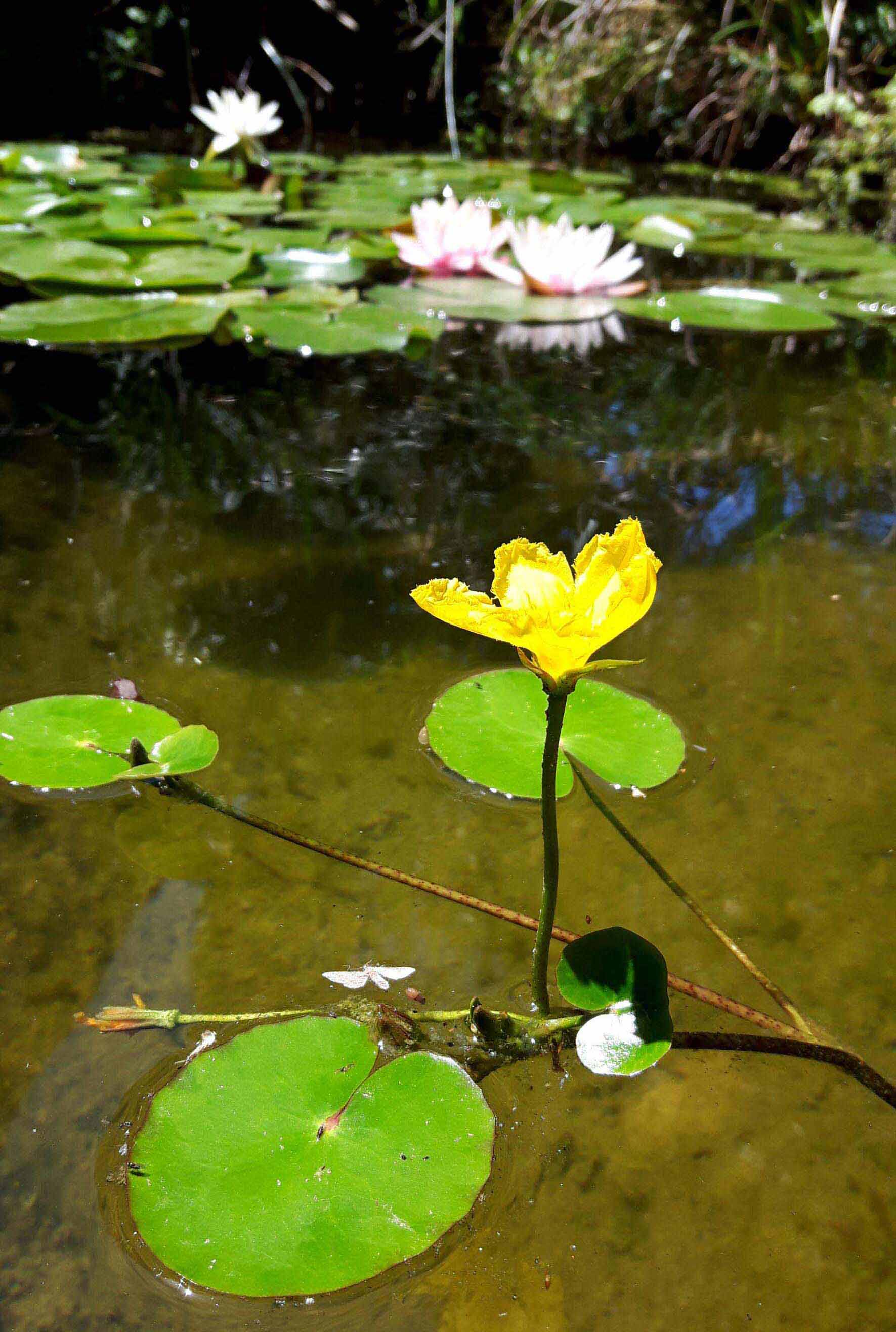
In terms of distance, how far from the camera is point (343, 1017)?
593 millimetres

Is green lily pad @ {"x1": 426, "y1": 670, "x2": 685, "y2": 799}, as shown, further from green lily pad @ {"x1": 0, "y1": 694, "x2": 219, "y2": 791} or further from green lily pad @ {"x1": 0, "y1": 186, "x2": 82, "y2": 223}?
green lily pad @ {"x1": 0, "y1": 186, "x2": 82, "y2": 223}

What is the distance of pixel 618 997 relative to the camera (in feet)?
1.86

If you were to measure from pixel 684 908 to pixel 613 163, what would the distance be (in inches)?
199

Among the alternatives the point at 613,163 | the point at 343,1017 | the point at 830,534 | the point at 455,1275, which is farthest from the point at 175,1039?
the point at 613,163

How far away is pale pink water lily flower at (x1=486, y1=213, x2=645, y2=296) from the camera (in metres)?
1.99

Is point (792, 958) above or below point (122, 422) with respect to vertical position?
below

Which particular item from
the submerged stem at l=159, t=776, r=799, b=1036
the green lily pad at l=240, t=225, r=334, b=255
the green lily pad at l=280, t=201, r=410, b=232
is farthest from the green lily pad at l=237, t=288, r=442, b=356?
the submerged stem at l=159, t=776, r=799, b=1036

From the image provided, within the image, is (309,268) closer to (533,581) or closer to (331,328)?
(331,328)

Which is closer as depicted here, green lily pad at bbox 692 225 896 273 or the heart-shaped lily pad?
the heart-shaped lily pad

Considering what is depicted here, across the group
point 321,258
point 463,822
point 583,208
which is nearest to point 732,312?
point 321,258

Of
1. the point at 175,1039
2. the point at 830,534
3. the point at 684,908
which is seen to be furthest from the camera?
the point at 830,534

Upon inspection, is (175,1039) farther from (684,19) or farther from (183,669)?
(684,19)

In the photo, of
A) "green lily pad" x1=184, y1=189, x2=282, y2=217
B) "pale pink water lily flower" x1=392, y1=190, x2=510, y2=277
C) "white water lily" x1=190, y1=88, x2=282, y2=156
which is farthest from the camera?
"white water lily" x1=190, y1=88, x2=282, y2=156

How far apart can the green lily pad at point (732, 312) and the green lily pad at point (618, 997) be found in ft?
5.29
